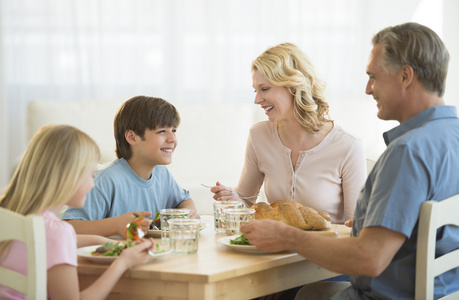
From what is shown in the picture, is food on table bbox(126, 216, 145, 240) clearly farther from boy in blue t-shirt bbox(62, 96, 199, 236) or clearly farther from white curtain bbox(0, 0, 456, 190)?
white curtain bbox(0, 0, 456, 190)

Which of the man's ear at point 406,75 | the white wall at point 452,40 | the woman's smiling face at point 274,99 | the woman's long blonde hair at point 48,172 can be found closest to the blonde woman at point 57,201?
the woman's long blonde hair at point 48,172

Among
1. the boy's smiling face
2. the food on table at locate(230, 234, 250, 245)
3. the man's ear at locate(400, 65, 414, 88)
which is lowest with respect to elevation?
the food on table at locate(230, 234, 250, 245)

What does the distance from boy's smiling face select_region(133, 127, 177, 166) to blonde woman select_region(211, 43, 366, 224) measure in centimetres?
27

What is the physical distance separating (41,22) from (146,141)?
10.2 feet

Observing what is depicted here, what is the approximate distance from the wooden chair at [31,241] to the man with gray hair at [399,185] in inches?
23.5

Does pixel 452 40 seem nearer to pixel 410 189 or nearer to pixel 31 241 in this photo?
pixel 410 189

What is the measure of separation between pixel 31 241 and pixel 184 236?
49 centimetres

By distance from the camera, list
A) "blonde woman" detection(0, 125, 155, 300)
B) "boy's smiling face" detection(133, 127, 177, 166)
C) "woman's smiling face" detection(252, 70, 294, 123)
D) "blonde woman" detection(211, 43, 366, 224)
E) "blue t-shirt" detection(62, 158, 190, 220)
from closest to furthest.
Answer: "blonde woman" detection(0, 125, 155, 300) → "blue t-shirt" detection(62, 158, 190, 220) → "boy's smiling face" detection(133, 127, 177, 166) → "blonde woman" detection(211, 43, 366, 224) → "woman's smiling face" detection(252, 70, 294, 123)

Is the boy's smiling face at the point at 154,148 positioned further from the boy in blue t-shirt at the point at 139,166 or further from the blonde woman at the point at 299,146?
the blonde woman at the point at 299,146

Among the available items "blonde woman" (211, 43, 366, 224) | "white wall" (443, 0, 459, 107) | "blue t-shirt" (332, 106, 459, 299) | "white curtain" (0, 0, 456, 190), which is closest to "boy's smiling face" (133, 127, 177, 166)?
"blonde woman" (211, 43, 366, 224)

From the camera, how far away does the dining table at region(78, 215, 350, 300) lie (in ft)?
5.17

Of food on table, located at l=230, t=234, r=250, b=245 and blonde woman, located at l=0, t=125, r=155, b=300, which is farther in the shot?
food on table, located at l=230, t=234, r=250, b=245

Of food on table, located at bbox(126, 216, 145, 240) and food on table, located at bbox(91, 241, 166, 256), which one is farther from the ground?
food on table, located at bbox(126, 216, 145, 240)

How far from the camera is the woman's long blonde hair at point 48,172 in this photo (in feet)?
5.34
